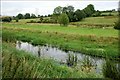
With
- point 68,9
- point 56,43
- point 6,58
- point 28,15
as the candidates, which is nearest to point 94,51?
point 56,43

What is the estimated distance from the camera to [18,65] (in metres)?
5.50

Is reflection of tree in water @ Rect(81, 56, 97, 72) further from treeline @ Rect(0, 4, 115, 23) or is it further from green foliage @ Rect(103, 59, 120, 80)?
treeline @ Rect(0, 4, 115, 23)

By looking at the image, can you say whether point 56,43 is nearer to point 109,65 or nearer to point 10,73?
point 109,65

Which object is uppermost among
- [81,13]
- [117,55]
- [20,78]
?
[81,13]

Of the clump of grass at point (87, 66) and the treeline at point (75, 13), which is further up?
the treeline at point (75, 13)

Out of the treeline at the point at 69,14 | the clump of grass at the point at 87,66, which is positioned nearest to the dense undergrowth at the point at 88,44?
the clump of grass at the point at 87,66

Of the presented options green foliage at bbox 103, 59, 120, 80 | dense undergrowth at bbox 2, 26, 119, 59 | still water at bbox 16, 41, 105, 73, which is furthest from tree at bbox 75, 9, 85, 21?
green foliage at bbox 103, 59, 120, 80

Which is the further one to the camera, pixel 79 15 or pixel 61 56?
pixel 79 15

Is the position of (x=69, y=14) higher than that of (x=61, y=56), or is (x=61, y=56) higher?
(x=69, y=14)

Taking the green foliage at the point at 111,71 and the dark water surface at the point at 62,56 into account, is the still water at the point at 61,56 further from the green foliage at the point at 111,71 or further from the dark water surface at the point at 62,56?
the green foliage at the point at 111,71

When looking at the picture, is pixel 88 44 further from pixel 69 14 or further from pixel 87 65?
pixel 69 14

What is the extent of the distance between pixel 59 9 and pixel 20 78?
10310 centimetres

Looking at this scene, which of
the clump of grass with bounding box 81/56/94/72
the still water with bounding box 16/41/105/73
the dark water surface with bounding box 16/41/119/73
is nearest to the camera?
the clump of grass with bounding box 81/56/94/72

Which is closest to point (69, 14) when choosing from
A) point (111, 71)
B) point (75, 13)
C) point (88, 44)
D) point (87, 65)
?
point (75, 13)
